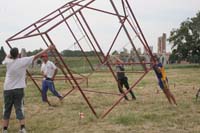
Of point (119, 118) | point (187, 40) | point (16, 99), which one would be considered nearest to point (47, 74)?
point (119, 118)

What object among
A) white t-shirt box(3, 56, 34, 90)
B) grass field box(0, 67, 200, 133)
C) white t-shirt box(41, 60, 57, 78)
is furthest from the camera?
white t-shirt box(41, 60, 57, 78)

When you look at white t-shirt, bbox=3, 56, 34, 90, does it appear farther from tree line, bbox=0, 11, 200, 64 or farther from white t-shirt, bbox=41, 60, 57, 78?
tree line, bbox=0, 11, 200, 64

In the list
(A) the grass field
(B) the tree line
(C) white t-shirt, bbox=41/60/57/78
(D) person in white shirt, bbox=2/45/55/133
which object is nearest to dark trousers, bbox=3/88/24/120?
(D) person in white shirt, bbox=2/45/55/133

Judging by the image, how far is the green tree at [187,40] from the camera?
54312 mm

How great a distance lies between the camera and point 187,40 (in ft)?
180

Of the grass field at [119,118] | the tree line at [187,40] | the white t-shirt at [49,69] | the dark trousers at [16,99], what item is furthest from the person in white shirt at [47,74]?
the tree line at [187,40]

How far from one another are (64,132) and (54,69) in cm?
455

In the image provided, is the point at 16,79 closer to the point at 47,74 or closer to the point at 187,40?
the point at 47,74

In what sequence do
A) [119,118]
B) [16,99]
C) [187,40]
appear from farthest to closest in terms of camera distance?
[187,40]
[119,118]
[16,99]

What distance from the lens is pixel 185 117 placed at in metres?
8.98

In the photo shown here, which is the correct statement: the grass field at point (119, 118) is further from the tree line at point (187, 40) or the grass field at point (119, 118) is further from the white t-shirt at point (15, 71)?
the tree line at point (187, 40)

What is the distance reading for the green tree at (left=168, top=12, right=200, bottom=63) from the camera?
5431 centimetres

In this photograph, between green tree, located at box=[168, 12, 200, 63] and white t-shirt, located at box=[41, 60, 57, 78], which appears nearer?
white t-shirt, located at box=[41, 60, 57, 78]

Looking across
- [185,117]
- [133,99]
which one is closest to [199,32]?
[133,99]
